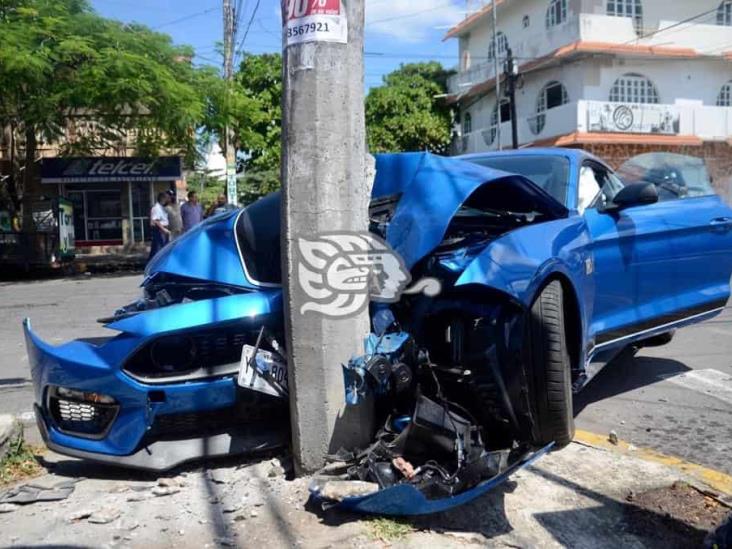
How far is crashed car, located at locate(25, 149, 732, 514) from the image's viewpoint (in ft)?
11.1

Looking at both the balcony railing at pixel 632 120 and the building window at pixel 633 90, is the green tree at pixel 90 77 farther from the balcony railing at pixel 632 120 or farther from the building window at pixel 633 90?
the building window at pixel 633 90

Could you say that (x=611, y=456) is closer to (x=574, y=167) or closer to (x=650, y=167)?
(x=574, y=167)

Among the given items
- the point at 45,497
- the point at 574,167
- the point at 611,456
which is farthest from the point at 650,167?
the point at 45,497

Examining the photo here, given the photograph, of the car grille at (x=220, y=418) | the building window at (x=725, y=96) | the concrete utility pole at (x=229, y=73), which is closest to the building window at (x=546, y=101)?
the building window at (x=725, y=96)

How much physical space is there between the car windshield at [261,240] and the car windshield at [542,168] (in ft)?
6.03

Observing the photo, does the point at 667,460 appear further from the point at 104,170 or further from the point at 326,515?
the point at 104,170

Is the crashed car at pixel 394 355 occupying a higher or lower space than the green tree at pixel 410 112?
lower

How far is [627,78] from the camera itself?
27.0m

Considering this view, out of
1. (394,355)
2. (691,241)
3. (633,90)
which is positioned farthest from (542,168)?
(633,90)

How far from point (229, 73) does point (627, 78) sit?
16408 millimetres

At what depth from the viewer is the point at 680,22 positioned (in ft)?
91.5

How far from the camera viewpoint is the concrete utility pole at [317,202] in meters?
3.58

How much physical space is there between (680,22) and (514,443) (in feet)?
95.3

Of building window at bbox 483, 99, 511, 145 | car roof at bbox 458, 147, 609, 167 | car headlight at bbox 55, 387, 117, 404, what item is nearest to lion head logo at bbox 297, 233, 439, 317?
car headlight at bbox 55, 387, 117, 404
